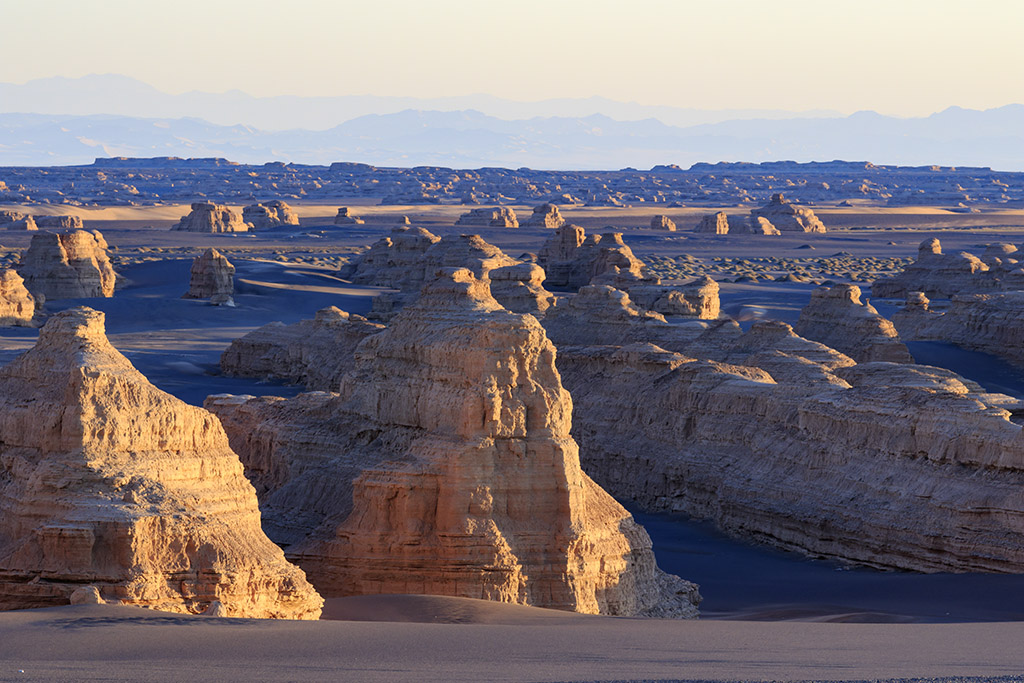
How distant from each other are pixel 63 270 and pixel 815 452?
5739 centimetres

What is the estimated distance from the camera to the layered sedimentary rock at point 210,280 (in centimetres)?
8231

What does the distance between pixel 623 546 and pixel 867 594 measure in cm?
723

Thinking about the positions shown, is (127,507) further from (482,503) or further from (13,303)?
(13,303)

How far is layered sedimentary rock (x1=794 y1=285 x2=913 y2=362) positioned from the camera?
55594 millimetres

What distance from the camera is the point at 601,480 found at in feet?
127

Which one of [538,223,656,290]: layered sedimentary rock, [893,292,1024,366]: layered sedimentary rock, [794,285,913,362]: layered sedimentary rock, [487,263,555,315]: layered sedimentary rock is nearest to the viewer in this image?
[794,285,913,362]: layered sedimentary rock

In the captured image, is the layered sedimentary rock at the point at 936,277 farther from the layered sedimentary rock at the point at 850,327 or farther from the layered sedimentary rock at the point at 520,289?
the layered sedimentary rock at the point at 520,289

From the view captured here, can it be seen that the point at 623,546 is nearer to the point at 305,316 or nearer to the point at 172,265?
the point at 305,316

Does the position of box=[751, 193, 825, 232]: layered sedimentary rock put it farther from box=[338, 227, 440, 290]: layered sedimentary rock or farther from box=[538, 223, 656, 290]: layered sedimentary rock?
box=[338, 227, 440, 290]: layered sedimentary rock

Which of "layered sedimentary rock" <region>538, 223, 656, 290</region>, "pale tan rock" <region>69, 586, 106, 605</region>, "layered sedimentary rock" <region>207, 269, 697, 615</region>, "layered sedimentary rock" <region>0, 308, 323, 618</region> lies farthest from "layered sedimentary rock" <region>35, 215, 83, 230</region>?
"pale tan rock" <region>69, 586, 106, 605</region>

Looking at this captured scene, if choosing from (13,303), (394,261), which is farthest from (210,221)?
(13,303)

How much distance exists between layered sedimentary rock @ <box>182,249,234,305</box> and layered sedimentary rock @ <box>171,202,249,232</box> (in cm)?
7435

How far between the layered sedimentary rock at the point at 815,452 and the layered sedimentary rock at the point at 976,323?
2277 centimetres

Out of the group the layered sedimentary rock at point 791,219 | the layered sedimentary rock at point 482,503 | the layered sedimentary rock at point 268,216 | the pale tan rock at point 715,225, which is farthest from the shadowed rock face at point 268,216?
the layered sedimentary rock at point 482,503
